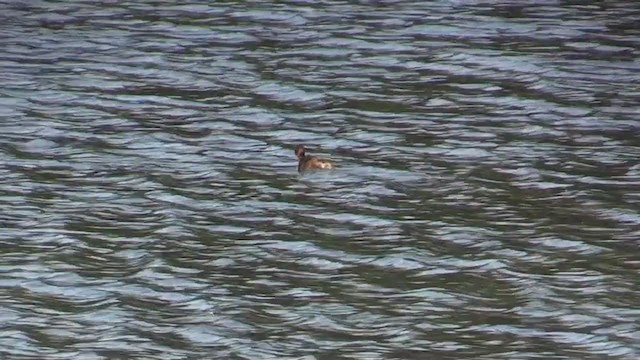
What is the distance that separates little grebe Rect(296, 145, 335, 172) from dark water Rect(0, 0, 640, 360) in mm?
133

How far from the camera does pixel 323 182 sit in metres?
16.9

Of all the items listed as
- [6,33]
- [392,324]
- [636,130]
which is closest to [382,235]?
[392,324]

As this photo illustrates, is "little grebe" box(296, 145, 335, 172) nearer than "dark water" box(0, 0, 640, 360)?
No

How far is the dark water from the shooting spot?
1292cm

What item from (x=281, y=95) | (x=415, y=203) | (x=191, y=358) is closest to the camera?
(x=191, y=358)

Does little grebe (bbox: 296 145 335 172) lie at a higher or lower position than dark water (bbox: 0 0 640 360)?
higher

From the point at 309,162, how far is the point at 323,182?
25cm

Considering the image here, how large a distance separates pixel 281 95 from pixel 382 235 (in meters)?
5.68

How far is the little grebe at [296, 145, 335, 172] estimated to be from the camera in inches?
664

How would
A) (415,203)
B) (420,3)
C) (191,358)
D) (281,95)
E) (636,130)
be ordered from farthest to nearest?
(420,3) < (281,95) < (636,130) < (415,203) < (191,358)

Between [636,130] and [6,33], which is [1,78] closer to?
[6,33]

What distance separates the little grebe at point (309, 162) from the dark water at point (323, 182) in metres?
0.13

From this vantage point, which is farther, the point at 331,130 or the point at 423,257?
the point at 331,130

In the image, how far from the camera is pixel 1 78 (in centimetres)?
2141
